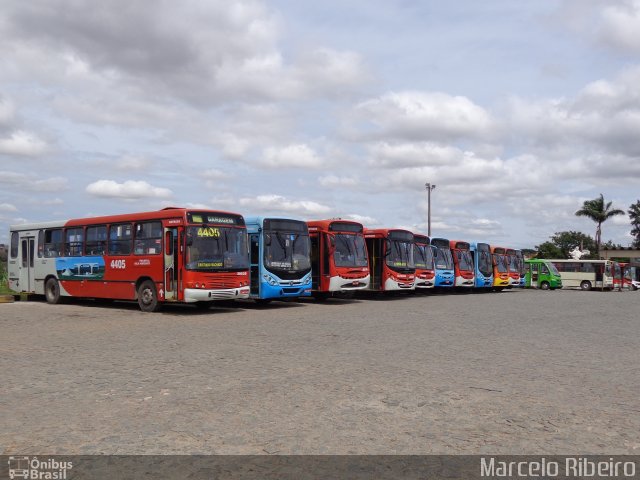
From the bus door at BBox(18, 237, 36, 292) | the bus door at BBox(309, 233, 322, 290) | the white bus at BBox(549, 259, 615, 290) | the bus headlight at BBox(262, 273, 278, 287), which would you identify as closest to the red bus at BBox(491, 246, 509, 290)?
the white bus at BBox(549, 259, 615, 290)

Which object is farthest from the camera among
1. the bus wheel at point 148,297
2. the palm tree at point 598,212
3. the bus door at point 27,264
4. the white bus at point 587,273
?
the palm tree at point 598,212

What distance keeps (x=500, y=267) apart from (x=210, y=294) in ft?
79.9

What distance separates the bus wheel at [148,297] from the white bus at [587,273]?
40099 mm

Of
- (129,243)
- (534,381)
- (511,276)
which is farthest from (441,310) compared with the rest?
(511,276)

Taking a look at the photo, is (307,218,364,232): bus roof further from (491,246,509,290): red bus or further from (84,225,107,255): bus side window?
(491,246,509,290): red bus

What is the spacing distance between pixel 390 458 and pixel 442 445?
1.84 feet

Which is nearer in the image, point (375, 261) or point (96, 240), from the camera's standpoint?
point (96, 240)

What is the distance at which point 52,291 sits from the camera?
2194 cm

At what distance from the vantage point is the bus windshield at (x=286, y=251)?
20.3 m

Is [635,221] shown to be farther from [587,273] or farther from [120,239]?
[120,239]

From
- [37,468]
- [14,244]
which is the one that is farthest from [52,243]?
[37,468]

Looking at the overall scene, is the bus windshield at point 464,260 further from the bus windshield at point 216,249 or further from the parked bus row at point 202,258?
the bus windshield at point 216,249

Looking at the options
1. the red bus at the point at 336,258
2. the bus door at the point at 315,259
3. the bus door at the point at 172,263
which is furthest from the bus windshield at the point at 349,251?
the bus door at the point at 172,263

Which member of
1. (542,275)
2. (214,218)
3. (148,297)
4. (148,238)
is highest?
(214,218)
